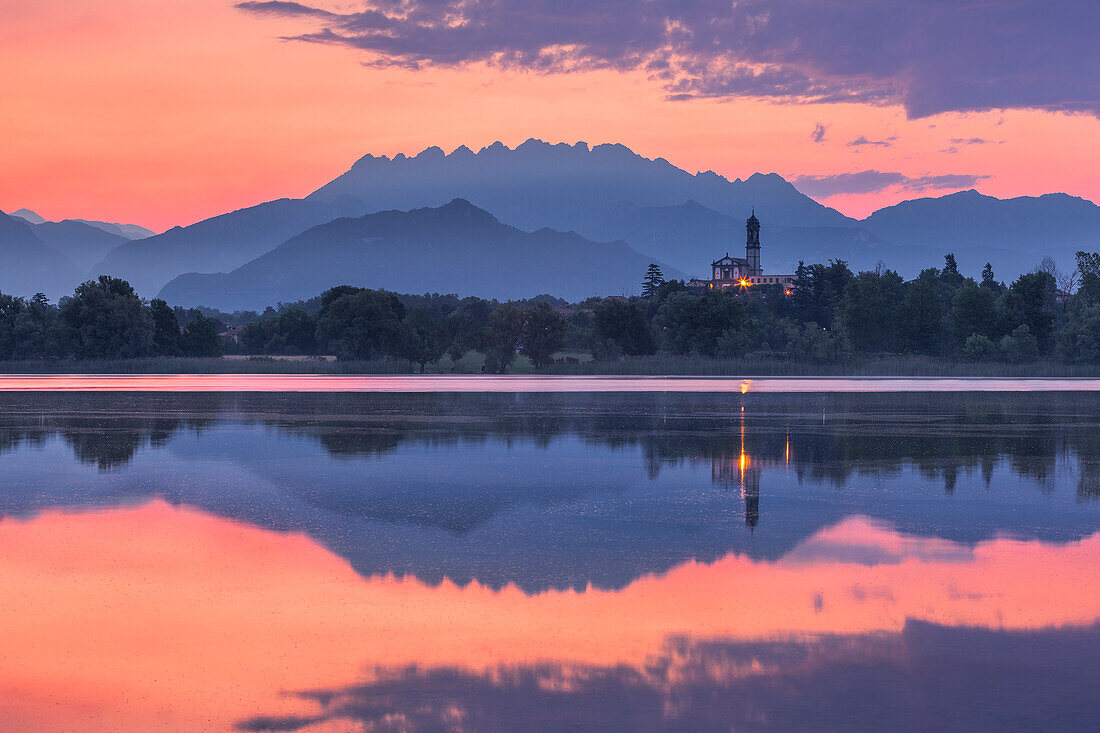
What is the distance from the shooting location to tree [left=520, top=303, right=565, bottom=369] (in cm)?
11088

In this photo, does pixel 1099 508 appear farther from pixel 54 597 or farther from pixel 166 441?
pixel 166 441

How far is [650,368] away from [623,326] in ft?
86.2

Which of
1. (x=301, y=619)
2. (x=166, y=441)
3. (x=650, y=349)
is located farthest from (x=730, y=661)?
(x=650, y=349)

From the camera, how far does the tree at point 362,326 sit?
356 ft

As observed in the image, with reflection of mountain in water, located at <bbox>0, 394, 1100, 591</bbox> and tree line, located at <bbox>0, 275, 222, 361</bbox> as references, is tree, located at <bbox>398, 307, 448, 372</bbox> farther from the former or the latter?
reflection of mountain in water, located at <bbox>0, 394, 1100, 591</bbox>

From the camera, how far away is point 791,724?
31.2 feet

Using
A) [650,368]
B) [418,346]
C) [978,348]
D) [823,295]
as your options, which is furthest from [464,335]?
[823,295]

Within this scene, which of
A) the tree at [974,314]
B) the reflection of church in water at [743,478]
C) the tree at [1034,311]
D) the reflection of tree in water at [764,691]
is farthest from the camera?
the tree at [974,314]

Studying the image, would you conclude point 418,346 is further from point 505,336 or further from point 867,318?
point 867,318

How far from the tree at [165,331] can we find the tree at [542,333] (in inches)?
1865

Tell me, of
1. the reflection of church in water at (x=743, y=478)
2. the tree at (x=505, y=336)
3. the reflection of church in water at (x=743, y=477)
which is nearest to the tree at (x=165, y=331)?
the tree at (x=505, y=336)

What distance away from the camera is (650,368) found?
3780 inches

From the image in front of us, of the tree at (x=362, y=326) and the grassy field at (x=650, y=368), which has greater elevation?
the tree at (x=362, y=326)

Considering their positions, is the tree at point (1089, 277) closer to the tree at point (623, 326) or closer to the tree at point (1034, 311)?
the tree at point (1034, 311)
